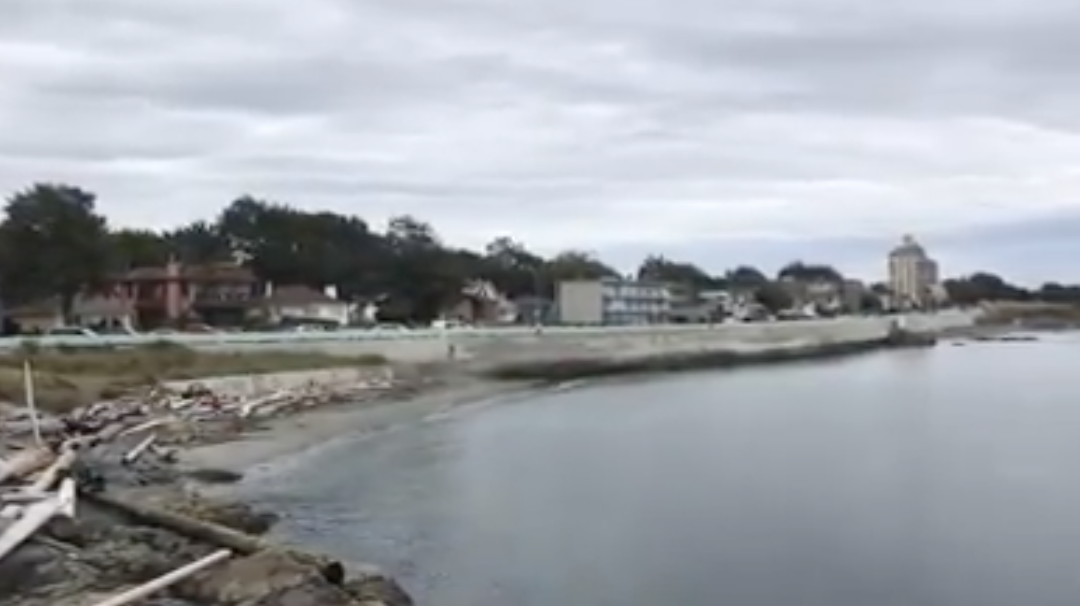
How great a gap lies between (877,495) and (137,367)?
25.4 metres

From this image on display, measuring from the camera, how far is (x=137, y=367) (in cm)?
4616

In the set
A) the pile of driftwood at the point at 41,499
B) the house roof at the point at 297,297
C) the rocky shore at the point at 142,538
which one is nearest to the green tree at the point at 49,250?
the house roof at the point at 297,297

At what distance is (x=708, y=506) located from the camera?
26.6 meters

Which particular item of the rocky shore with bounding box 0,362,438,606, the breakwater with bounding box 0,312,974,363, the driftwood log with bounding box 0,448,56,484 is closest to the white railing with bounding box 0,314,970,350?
the breakwater with bounding box 0,312,974,363

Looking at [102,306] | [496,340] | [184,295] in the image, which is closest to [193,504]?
[496,340]

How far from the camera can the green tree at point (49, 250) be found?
70.6 metres

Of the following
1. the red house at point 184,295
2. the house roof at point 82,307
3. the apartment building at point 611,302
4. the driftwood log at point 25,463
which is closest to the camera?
the driftwood log at point 25,463

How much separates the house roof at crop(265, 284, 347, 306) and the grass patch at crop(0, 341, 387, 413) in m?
38.6

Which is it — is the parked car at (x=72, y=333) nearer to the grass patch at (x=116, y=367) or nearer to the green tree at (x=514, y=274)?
the grass patch at (x=116, y=367)

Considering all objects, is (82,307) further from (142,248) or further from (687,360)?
(687,360)

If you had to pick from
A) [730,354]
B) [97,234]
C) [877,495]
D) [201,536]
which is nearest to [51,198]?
[97,234]

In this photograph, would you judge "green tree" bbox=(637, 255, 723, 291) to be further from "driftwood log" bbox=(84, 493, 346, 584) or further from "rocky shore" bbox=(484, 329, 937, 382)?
"driftwood log" bbox=(84, 493, 346, 584)

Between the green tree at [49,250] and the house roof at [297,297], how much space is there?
2455 centimetres

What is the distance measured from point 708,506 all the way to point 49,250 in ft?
169
